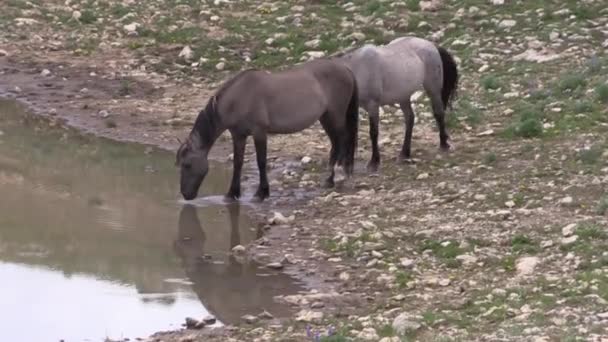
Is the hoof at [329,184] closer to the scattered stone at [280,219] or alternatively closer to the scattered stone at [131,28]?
the scattered stone at [280,219]

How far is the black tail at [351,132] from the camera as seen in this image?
42.1ft

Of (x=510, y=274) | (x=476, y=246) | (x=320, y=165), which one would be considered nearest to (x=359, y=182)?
(x=320, y=165)

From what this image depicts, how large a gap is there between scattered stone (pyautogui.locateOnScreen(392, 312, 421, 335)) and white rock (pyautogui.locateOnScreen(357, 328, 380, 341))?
141mm

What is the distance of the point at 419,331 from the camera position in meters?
7.71

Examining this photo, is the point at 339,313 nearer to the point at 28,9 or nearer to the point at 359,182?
the point at 359,182

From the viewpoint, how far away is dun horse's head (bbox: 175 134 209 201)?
12.5m

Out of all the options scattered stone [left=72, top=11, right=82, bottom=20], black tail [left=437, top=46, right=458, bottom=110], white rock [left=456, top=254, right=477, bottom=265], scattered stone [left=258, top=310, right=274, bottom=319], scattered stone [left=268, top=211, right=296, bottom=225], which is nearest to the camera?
scattered stone [left=258, top=310, right=274, bottom=319]

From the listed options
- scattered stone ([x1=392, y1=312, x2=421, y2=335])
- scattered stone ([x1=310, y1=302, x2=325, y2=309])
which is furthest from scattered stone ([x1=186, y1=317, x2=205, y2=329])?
scattered stone ([x1=392, y1=312, x2=421, y2=335])

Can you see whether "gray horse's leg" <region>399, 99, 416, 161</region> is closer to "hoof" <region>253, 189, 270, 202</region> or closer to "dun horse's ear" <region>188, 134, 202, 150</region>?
"hoof" <region>253, 189, 270, 202</region>

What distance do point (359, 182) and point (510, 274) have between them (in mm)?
3838

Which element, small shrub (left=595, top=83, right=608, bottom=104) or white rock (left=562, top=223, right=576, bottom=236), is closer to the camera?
white rock (left=562, top=223, right=576, bottom=236)

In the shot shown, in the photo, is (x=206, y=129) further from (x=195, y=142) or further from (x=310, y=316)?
(x=310, y=316)

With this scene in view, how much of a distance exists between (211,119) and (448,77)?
304 centimetres

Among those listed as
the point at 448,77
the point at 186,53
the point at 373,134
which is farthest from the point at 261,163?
the point at 186,53
